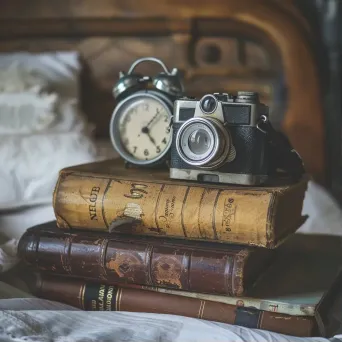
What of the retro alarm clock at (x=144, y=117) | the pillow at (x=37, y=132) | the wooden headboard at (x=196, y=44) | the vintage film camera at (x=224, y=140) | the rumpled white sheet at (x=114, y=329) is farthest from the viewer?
the wooden headboard at (x=196, y=44)

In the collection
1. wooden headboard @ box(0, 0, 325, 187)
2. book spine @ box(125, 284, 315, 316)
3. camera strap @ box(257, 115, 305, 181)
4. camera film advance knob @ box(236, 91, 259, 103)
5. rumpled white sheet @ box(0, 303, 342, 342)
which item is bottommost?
rumpled white sheet @ box(0, 303, 342, 342)

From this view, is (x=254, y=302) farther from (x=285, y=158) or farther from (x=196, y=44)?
(x=196, y=44)

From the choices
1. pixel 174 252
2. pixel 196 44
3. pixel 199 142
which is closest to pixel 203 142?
pixel 199 142

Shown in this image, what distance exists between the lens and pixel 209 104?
753 millimetres

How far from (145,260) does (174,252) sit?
0.04m

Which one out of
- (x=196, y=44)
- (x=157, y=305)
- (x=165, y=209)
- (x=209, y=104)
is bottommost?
(x=157, y=305)

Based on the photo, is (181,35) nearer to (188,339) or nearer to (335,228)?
(335,228)

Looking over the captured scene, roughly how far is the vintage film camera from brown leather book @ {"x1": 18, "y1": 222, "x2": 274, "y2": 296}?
0.30 feet

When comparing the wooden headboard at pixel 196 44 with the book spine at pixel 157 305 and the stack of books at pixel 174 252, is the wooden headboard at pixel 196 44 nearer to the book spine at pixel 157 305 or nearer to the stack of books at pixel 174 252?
the stack of books at pixel 174 252

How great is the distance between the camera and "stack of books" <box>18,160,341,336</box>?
0.70 m

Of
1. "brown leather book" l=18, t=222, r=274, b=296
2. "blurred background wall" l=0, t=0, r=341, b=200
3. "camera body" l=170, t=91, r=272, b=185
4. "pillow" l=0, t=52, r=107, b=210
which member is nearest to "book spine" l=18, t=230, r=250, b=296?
"brown leather book" l=18, t=222, r=274, b=296

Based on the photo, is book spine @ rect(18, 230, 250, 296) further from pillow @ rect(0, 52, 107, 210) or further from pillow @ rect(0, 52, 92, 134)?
pillow @ rect(0, 52, 92, 134)

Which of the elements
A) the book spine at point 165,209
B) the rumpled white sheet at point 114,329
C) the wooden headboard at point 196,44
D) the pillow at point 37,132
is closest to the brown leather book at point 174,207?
the book spine at point 165,209

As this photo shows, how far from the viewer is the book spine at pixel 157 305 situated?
69cm
